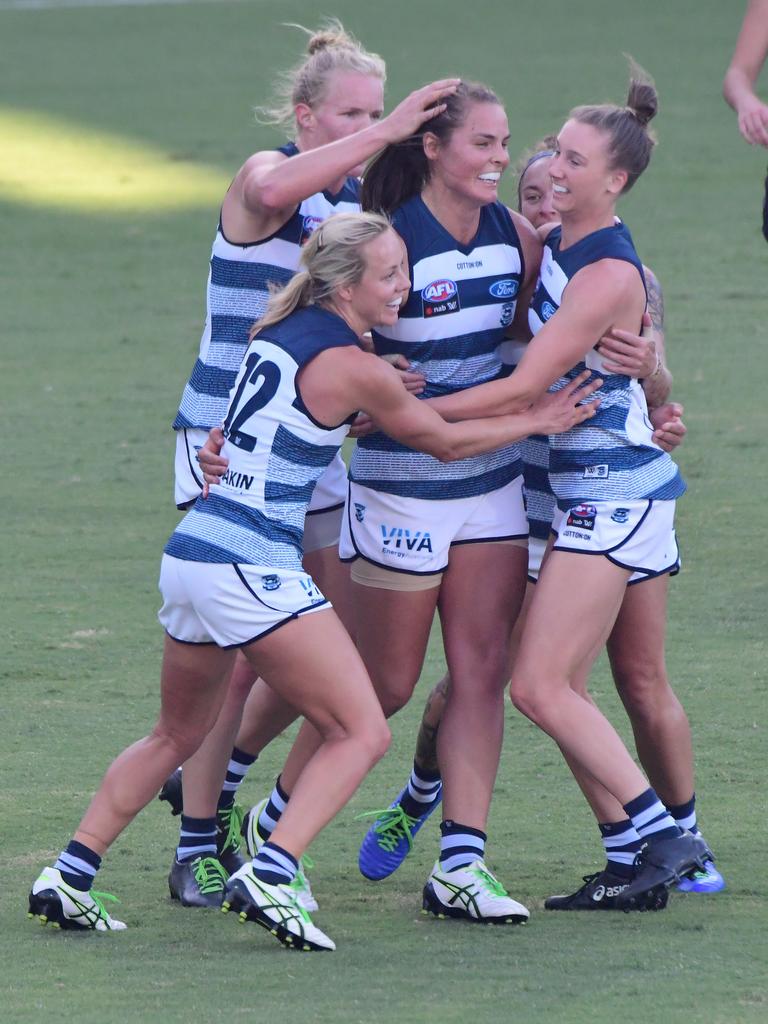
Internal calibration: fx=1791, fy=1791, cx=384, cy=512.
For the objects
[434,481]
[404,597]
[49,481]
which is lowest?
[49,481]

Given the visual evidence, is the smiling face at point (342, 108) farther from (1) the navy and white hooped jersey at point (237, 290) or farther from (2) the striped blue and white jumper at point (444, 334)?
(2) the striped blue and white jumper at point (444, 334)

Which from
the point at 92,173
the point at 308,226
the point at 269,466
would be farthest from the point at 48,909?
the point at 92,173

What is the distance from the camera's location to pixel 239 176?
4359mm

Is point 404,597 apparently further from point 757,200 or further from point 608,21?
point 608,21

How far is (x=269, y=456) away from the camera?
3.91 m

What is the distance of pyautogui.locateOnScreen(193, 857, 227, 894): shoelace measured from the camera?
4.27 m

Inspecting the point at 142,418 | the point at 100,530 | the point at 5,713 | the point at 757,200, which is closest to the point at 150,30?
the point at 757,200

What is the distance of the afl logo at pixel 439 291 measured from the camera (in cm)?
419

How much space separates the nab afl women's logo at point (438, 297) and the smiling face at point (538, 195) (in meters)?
0.53

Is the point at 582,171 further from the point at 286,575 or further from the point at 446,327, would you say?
the point at 286,575

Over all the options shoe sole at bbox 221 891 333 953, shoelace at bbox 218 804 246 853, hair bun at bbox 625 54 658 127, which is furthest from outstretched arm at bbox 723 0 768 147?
shoe sole at bbox 221 891 333 953

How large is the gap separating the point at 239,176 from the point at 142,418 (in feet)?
17.8

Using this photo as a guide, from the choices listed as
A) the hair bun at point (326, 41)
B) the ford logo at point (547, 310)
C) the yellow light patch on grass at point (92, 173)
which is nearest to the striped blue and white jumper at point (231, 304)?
the hair bun at point (326, 41)

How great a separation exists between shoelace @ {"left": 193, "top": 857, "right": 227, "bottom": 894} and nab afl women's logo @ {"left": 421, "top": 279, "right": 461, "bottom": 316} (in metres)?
1.41
